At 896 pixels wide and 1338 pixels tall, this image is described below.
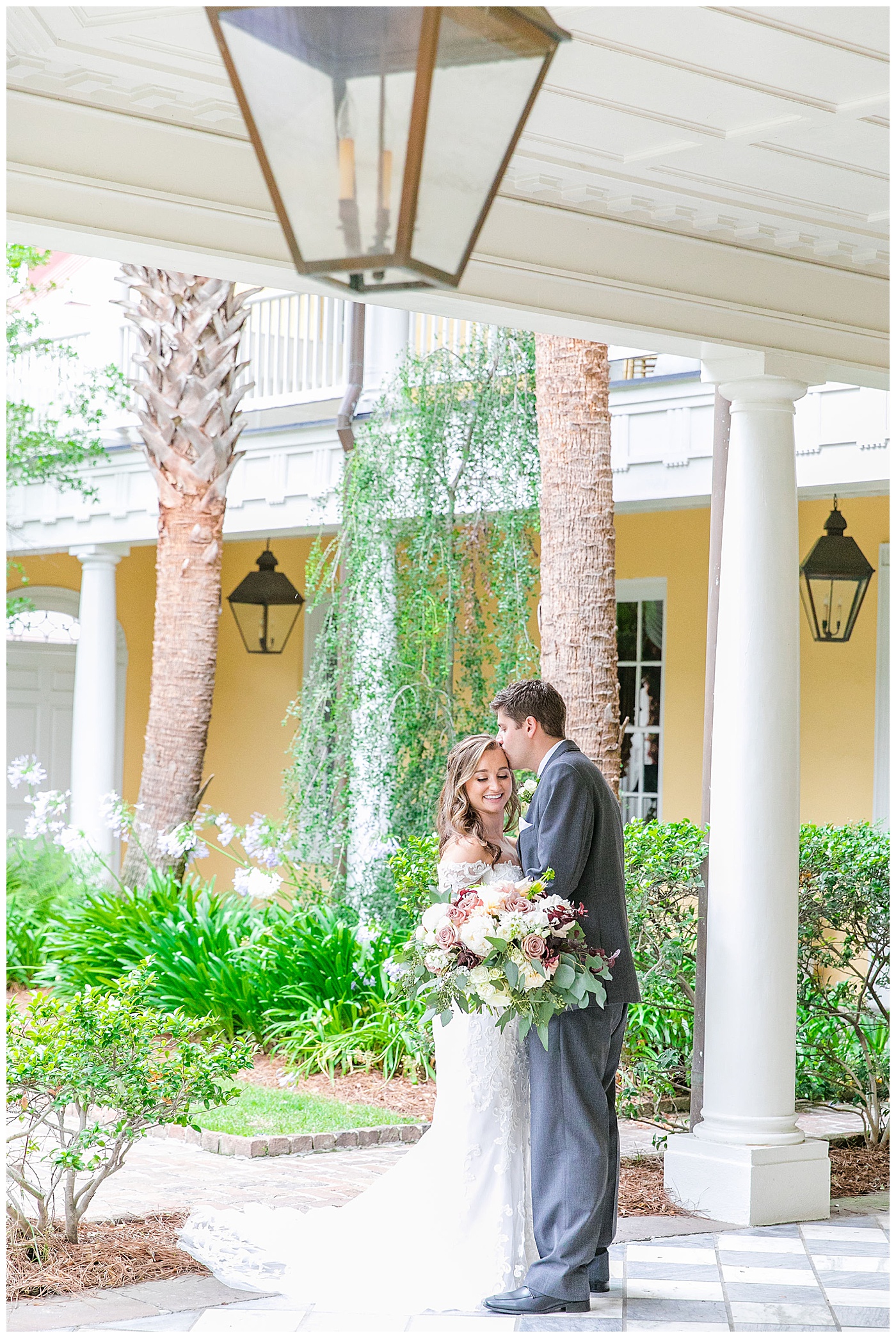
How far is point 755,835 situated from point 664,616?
635 cm

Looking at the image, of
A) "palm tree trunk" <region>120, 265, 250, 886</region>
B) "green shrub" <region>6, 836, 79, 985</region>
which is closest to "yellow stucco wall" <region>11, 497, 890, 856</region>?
"green shrub" <region>6, 836, 79, 985</region>

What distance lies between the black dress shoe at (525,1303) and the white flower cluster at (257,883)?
470 centimetres

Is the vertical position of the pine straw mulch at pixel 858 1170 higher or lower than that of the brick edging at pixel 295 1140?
higher

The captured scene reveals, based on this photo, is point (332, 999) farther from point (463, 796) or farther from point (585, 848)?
point (585, 848)

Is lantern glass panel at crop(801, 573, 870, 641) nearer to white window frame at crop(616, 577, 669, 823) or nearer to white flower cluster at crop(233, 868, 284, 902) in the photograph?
white window frame at crop(616, 577, 669, 823)

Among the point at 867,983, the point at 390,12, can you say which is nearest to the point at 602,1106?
the point at 867,983

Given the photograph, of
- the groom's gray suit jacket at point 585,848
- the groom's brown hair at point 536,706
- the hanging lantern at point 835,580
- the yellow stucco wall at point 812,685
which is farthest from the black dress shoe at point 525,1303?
the yellow stucco wall at point 812,685

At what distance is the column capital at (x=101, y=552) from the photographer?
13719mm

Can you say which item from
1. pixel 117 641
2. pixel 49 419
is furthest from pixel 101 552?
pixel 117 641

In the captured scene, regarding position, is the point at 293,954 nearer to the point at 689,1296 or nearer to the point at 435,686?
the point at 435,686

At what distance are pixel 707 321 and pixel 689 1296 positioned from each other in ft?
11.3

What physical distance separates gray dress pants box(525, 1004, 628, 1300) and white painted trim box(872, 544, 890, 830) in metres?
6.28

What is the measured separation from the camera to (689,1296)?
465cm

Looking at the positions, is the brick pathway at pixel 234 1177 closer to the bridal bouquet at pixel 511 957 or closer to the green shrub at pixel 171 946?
the green shrub at pixel 171 946
